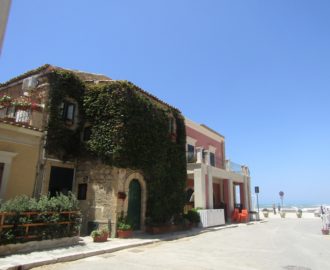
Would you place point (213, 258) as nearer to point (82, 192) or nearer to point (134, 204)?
point (134, 204)

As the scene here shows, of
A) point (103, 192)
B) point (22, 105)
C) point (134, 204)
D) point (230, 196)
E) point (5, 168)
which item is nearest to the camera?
point (5, 168)

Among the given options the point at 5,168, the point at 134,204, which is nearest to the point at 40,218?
the point at 5,168

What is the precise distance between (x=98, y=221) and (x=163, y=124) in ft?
21.6

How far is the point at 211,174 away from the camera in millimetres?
21969

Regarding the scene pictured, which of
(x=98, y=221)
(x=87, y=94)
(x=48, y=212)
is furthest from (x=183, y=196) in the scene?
(x=48, y=212)

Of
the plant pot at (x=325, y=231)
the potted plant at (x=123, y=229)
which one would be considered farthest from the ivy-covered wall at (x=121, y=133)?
the plant pot at (x=325, y=231)

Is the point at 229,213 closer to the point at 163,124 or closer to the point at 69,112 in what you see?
the point at 163,124

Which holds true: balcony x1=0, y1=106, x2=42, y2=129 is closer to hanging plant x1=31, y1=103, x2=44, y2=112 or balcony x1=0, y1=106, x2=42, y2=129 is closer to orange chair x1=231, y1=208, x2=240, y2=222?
hanging plant x1=31, y1=103, x2=44, y2=112

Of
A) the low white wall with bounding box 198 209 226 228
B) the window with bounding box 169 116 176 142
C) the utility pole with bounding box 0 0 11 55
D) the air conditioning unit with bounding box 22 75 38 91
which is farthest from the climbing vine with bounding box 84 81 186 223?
the utility pole with bounding box 0 0 11 55

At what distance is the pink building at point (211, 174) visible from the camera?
68.4 feet

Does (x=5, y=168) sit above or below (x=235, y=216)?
above

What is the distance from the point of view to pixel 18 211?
9.23m

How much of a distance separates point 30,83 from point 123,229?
9153 mm

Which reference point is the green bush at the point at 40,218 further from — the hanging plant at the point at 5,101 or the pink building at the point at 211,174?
the pink building at the point at 211,174
